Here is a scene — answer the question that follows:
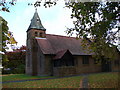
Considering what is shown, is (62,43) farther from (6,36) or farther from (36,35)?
(6,36)

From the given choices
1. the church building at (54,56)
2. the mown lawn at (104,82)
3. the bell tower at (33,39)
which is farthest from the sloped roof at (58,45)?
the mown lawn at (104,82)

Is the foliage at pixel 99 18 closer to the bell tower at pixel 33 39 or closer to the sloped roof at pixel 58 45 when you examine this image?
the sloped roof at pixel 58 45

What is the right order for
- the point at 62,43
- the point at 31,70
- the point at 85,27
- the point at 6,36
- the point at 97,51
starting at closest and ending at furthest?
the point at 6,36 → the point at 85,27 → the point at 97,51 → the point at 31,70 → the point at 62,43

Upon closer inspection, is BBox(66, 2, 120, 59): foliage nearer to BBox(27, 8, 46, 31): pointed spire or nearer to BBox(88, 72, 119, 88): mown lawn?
BBox(88, 72, 119, 88): mown lawn

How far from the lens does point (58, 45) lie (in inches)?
1190

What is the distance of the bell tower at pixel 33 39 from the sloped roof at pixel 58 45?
1458 millimetres

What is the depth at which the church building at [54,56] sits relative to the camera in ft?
86.7

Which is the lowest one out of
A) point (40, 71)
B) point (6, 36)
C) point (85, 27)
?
point (40, 71)

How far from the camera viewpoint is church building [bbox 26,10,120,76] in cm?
2641

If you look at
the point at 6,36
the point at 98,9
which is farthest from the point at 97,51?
the point at 6,36

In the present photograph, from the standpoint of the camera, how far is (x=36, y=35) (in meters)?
30.1

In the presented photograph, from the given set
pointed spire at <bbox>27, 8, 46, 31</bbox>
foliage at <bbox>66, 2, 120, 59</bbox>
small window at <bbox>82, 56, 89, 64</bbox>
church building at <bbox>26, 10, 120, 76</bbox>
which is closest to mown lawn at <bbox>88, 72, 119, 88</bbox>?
foliage at <bbox>66, 2, 120, 59</bbox>

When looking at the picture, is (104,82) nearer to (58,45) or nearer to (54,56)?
(54,56)

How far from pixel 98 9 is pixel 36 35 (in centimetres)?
2178
